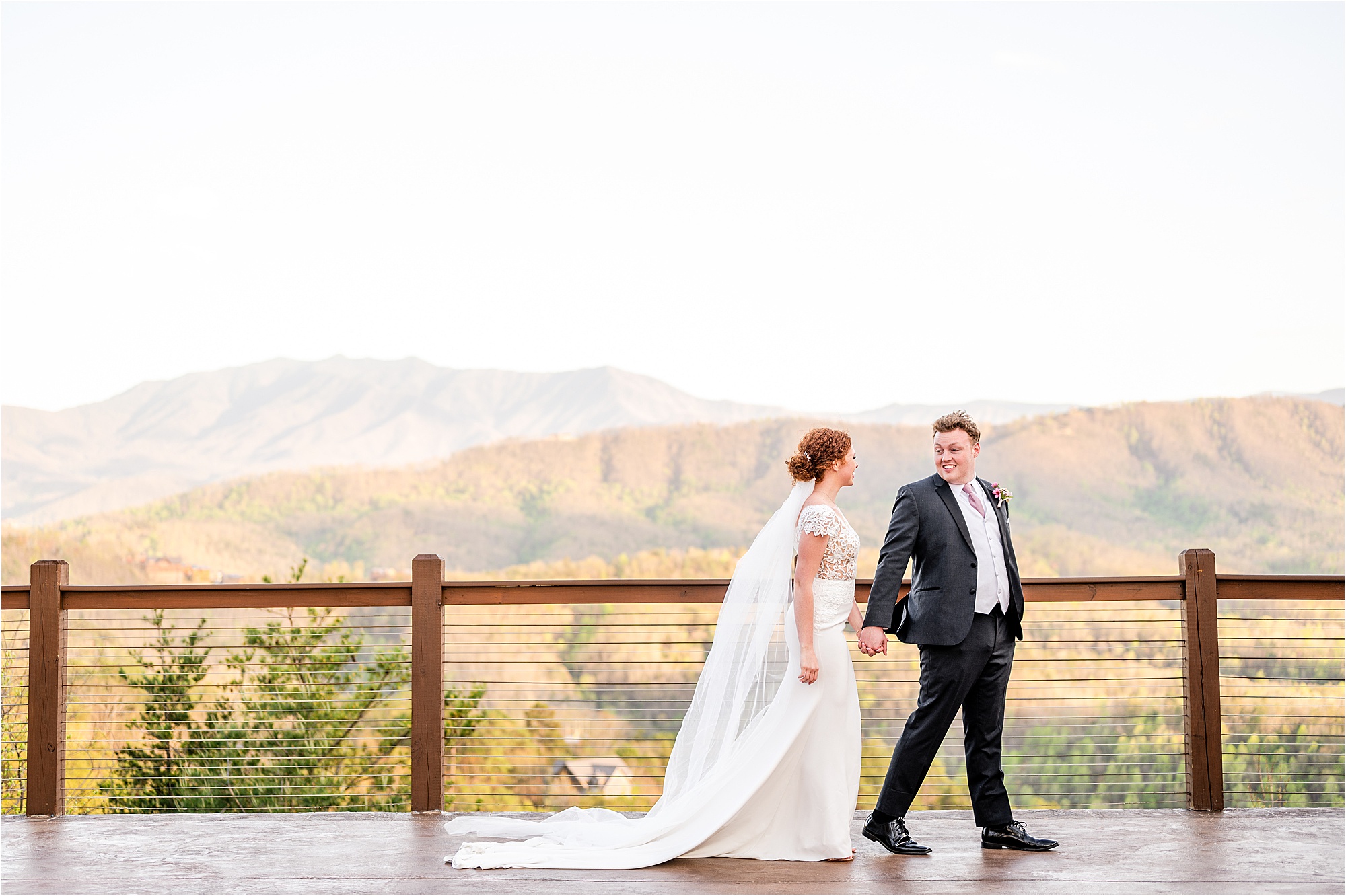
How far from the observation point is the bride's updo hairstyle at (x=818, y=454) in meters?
3.52

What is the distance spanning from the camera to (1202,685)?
411cm

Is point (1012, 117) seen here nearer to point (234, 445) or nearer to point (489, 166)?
point (489, 166)

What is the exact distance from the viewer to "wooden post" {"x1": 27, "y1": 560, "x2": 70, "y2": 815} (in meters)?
4.22

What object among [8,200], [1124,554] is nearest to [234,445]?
[8,200]

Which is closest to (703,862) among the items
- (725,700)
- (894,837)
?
(725,700)

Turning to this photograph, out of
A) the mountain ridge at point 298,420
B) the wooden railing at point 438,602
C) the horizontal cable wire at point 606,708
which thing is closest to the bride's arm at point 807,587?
the wooden railing at point 438,602

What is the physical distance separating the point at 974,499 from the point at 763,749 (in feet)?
3.79

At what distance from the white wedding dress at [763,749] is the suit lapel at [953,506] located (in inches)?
14.0

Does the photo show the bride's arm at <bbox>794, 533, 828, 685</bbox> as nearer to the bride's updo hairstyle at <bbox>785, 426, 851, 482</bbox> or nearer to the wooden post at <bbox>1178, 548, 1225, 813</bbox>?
the bride's updo hairstyle at <bbox>785, 426, 851, 482</bbox>

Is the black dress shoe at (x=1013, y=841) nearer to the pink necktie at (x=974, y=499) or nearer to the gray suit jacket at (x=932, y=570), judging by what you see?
the gray suit jacket at (x=932, y=570)

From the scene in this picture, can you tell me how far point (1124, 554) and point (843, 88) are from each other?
1961cm

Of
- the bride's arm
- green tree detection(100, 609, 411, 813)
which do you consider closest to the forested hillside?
green tree detection(100, 609, 411, 813)

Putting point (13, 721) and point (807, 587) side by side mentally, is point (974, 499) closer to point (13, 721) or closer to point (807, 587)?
point (807, 587)

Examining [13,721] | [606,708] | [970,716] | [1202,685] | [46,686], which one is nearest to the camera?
[970,716]
